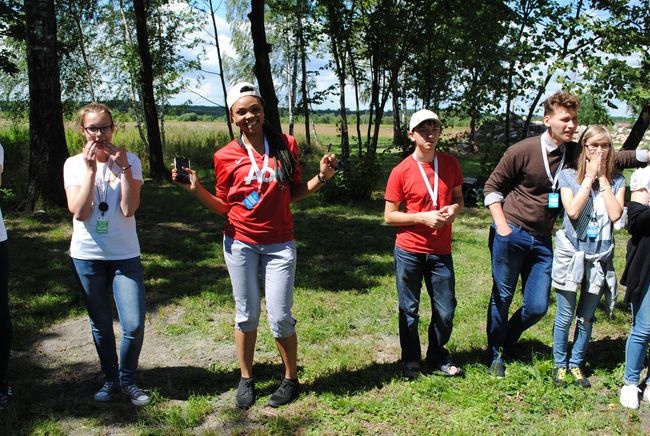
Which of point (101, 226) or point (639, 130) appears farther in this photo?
point (639, 130)

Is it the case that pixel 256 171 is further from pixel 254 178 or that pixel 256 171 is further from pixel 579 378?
pixel 579 378

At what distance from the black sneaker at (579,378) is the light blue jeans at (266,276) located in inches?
79.4

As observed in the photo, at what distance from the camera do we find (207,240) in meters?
7.99

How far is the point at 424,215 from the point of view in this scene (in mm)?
3359

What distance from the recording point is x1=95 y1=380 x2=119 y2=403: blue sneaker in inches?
137

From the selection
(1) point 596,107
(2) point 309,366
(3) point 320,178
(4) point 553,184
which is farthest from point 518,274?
(1) point 596,107

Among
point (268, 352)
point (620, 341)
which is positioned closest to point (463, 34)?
point (620, 341)

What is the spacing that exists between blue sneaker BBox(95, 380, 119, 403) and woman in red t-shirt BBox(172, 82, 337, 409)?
0.99 meters

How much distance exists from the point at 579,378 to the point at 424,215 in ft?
5.26

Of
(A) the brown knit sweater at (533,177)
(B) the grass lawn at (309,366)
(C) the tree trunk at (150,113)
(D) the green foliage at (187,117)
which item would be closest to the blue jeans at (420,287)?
(B) the grass lawn at (309,366)

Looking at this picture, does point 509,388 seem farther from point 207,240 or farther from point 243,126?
point 207,240

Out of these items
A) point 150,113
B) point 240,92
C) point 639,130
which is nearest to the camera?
point 240,92

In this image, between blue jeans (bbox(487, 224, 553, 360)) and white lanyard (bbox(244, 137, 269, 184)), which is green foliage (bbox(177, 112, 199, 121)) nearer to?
white lanyard (bbox(244, 137, 269, 184))

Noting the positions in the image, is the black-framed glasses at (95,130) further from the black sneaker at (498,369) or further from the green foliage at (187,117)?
the green foliage at (187,117)
